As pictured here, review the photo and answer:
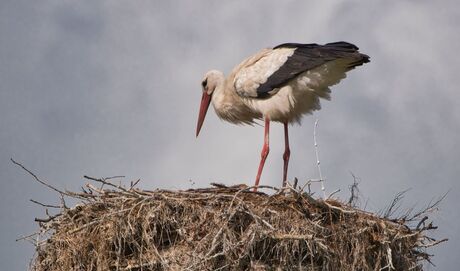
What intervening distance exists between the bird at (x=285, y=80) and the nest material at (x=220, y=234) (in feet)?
5.47

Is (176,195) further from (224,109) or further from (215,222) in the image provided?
(224,109)

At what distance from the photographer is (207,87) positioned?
445 inches

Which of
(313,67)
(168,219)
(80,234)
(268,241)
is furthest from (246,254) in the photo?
(313,67)

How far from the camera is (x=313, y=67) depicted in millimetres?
9883

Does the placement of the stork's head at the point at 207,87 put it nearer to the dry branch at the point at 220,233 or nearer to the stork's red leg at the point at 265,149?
the stork's red leg at the point at 265,149

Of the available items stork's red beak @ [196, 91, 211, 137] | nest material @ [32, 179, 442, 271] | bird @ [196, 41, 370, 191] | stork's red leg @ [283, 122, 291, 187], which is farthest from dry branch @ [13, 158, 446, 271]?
stork's red beak @ [196, 91, 211, 137]

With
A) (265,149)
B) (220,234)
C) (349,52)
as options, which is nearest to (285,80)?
(349,52)

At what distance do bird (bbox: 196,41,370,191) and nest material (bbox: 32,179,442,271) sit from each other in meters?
1.67

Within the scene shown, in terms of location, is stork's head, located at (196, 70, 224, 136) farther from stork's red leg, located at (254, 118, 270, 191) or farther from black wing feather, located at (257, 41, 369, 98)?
black wing feather, located at (257, 41, 369, 98)

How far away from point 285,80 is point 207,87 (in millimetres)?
1577

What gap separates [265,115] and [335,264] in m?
2.87

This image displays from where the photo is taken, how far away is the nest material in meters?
7.62

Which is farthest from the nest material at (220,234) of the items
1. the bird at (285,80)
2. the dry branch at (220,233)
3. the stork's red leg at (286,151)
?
the stork's red leg at (286,151)

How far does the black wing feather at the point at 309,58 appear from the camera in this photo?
9.80 meters
